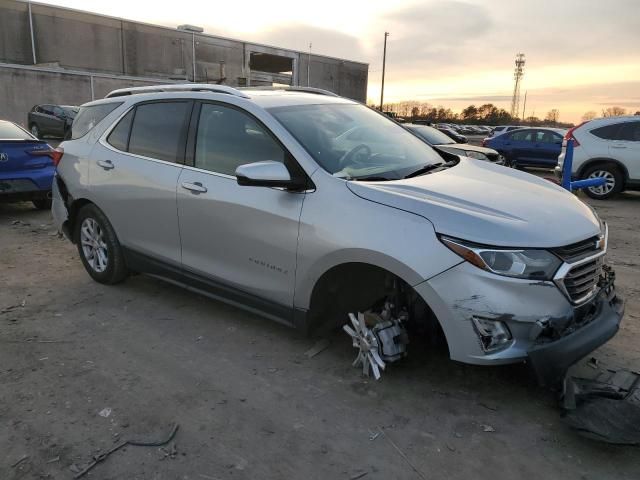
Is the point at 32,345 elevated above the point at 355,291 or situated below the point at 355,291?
below

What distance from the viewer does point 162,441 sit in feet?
8.86

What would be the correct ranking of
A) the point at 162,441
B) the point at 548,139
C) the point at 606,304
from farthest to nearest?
the point at 548,139
the point at 606,304
the point at 162,441

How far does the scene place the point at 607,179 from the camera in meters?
10.9

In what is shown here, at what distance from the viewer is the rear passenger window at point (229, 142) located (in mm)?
3570

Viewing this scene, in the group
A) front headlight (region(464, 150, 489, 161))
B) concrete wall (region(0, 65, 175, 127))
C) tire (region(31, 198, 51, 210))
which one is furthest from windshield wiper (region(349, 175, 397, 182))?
concrete wall (region(0, 65, 175, 127))

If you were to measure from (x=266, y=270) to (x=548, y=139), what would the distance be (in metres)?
15.8

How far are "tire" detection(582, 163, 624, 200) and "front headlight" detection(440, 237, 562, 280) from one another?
31.3ft

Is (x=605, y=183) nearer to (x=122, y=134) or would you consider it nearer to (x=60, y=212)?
(x=122, y=134)

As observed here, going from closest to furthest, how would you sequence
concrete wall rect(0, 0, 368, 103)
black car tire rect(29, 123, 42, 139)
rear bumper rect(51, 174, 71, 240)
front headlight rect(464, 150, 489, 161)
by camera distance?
rear bumper rect(51, 174, 71, 240), front headlight rect(464, 150, 489, 161), black car tire rect(29, 123, 42, 139), concrete wall rect(0, 0, 368, 103)

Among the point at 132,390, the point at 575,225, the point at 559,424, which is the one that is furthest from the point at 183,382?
the point at 575,225

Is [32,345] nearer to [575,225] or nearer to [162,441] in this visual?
[162,441]

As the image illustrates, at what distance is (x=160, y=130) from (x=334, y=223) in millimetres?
1965

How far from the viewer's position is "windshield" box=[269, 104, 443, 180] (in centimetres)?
343

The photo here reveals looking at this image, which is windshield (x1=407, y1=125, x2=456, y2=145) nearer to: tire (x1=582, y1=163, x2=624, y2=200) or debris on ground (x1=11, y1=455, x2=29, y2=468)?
tire (x1=582, y1=163, x2=624, y2=200)
